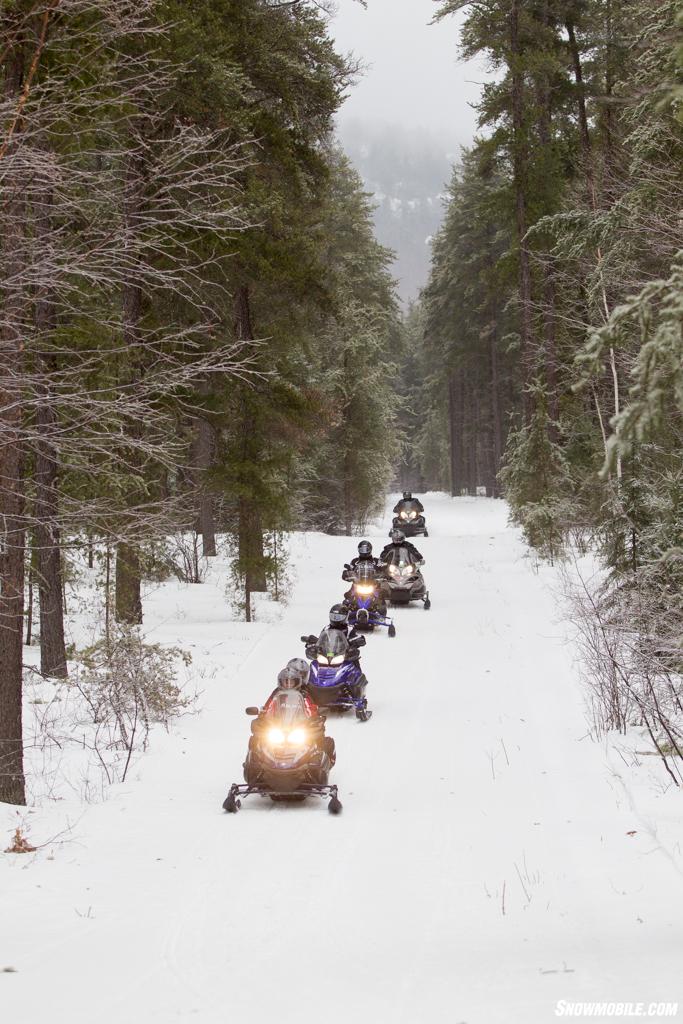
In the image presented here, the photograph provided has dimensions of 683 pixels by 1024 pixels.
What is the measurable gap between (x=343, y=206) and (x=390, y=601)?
22.9 meters

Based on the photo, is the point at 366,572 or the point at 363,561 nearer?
the point at 366,572

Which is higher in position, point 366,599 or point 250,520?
point 250,520

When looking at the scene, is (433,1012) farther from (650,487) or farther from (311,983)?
(650,487)

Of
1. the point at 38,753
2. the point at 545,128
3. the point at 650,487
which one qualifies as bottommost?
the point at 38,753

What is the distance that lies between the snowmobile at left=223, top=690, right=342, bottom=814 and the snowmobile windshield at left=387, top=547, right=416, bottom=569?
11.7 meters

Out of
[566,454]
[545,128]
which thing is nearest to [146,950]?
[566,454]

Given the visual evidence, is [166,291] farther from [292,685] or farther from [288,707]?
[288,707]

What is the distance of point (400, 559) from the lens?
20.9m

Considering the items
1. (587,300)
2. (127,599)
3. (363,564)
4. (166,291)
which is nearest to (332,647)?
(127,599)

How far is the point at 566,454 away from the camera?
89.8 ft

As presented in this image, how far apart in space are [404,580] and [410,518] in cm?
1417

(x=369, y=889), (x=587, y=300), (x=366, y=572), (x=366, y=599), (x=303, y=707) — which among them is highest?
(x=587, y=300)

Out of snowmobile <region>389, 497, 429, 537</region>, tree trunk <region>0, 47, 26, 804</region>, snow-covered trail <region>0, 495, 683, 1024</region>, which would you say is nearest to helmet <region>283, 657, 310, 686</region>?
snow-covered trail <region>0, 495, 683, 1024</region>

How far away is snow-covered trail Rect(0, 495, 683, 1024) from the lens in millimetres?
4844
